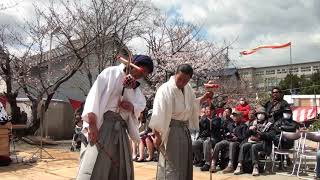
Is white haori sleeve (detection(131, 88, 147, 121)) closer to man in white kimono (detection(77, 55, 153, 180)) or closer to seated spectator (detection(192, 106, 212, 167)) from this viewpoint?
man in white kimono (detection(77, 55, 153, 180))

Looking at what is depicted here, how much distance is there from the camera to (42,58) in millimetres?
14977

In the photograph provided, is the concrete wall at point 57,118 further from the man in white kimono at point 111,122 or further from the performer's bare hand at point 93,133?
the performer's bare hand at point 93,133

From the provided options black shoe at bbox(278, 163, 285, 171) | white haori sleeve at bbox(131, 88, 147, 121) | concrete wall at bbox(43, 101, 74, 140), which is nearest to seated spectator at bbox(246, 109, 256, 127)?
black shoe at bbox(278, 163, 285, 171)

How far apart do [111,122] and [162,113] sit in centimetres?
109

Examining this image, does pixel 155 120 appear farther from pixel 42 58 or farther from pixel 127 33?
pixel 127 33

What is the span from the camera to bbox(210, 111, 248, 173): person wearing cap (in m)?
8.02

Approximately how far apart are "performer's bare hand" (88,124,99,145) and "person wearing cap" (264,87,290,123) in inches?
209

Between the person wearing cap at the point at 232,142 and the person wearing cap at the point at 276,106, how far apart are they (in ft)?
1.85

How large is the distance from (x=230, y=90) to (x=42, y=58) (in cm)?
994

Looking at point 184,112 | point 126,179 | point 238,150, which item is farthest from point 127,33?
point 126,179

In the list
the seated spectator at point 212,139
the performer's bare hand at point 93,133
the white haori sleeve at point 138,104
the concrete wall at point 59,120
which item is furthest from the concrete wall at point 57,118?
the performer's bare hand at point 93,133

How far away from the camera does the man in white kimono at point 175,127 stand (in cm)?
477

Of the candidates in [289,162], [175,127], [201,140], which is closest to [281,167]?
[289,162]

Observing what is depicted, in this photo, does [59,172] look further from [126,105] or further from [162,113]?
[126,105]
